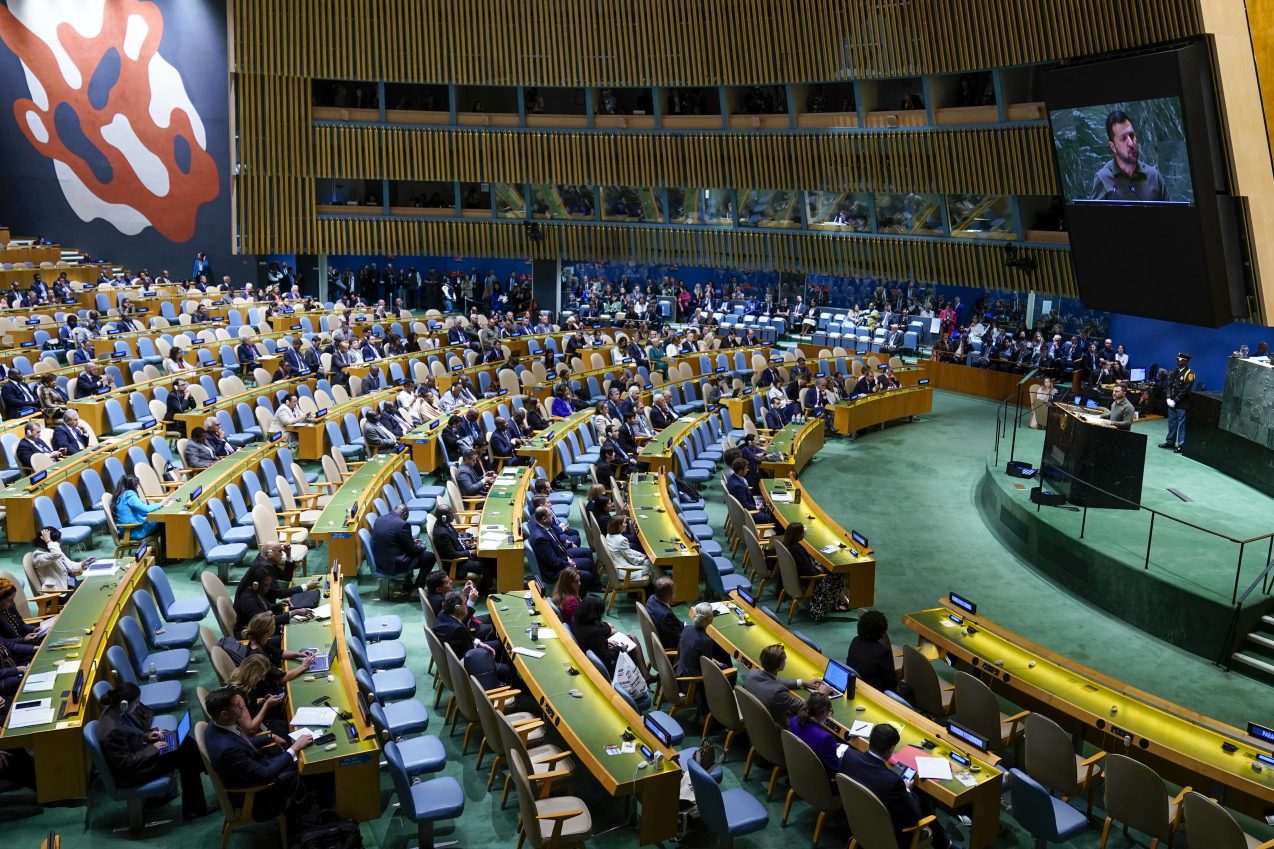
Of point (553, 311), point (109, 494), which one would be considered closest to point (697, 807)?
point (109, 494)

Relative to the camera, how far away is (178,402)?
15.1 metres

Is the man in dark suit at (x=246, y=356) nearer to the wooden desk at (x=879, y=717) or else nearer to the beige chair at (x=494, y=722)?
the wooden desk at (x=879, y=717)

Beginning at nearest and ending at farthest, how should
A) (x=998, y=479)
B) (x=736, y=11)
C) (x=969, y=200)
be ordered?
(x=998, y=479) → (x=969, y=200) → (x=736, y=11)

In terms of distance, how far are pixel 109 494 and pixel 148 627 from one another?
10.2ft

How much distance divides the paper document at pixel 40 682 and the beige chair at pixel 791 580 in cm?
661

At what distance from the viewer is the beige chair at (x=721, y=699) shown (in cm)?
785

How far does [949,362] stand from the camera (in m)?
25.2

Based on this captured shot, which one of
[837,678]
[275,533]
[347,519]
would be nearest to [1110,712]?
[837,678]

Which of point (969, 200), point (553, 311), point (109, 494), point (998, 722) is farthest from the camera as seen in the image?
point (553, 311)

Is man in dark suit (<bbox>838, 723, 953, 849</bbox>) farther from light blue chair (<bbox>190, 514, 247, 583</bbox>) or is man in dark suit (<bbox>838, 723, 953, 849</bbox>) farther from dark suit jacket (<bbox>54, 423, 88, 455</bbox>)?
dark suit jacket (<bbox>54, 423, 88, 455</bbox>)

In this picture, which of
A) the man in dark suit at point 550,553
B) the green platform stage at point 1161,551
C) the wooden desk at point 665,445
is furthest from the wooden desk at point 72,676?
the green platform stage at point 1161,551

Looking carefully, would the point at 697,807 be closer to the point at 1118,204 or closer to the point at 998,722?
the point at 998,722

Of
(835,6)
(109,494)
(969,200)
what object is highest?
(835,6)

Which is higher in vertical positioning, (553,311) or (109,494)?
(553,311)
